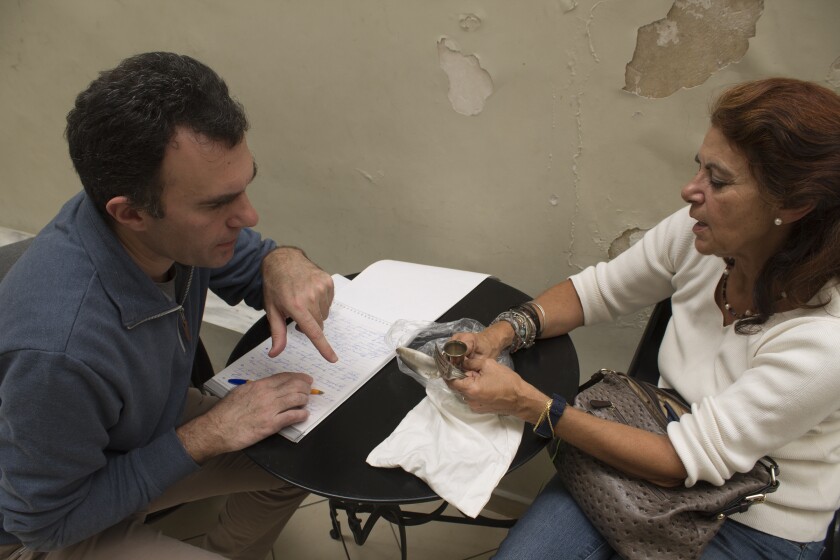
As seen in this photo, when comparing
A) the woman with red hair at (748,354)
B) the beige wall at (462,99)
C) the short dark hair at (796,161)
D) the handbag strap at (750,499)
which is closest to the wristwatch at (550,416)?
the woman with red hair at (748,354)

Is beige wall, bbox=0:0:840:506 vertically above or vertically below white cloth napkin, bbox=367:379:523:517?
above

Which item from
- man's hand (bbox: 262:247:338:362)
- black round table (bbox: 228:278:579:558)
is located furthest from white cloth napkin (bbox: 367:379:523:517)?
man's hand (bbox: 262:247:338:362)

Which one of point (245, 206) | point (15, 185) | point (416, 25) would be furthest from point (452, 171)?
point (15, 185)

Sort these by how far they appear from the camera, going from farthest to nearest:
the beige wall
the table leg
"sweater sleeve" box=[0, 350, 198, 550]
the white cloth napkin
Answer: the table leg, the beige wall, the white cloth napkin, "sweater sleeve" box=[0, 350, 198, 550]

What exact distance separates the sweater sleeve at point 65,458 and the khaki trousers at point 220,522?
0.53ft

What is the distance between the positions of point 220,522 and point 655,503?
4.19 ft

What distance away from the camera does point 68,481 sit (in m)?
1.01

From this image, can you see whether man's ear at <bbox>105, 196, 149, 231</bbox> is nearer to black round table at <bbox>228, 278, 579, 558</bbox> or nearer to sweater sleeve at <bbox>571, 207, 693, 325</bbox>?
black round table at <bbox>228, 278, 579, 558</bbox>

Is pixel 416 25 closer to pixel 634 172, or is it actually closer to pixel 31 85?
pixel 634 172

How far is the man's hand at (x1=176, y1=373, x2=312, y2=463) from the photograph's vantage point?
44.2 inches

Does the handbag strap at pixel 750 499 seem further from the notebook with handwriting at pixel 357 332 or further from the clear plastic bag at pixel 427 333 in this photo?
the notebook with handwriting at pixel 357 332

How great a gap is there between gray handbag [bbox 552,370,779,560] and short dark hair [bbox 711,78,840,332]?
1.11 feet

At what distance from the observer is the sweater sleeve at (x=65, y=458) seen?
0.94 m

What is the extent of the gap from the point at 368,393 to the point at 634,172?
3.05ft
